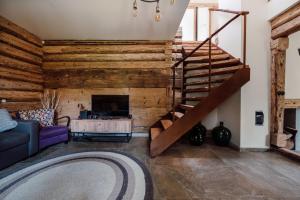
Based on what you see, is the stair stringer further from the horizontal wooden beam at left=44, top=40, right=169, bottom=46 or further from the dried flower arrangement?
the dried flower arrangement

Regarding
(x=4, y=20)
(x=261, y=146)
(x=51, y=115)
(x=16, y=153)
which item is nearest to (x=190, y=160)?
(x=261, y=146)

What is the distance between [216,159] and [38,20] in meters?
4.26

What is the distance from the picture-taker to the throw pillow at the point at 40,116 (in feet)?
13.3

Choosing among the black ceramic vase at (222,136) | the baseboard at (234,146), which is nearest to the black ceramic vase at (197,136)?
the black ceramic vase at (222,136)

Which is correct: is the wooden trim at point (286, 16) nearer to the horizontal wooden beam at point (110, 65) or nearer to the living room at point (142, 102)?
the living room at point (142, 102)

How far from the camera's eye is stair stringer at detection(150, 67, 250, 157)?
337cm

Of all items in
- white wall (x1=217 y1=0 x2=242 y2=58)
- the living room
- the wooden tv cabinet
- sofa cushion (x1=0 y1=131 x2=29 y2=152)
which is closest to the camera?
the living room

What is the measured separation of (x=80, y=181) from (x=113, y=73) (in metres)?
3.19

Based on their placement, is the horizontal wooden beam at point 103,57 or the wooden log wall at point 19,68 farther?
the horizontal wooden beam at point 103,57

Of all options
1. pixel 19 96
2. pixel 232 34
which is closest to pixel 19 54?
pixel 19 96

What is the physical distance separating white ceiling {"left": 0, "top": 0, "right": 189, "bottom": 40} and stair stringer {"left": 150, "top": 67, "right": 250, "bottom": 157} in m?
1.52

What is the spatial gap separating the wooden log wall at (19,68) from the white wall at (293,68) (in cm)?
559

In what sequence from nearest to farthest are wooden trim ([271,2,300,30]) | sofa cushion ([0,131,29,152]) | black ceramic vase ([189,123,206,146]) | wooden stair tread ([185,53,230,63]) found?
1. sofa cushion ([0,131,29,152])
2. wooden trim ([271,2,300,30])
3. black ceramic vase ([189,123,206,146])
4. wooden stair tread ([185,53,230,63])

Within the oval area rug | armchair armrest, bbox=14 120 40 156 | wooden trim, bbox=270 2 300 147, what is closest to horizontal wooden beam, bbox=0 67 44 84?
armchair armrest, bbox=14 120 40 156
